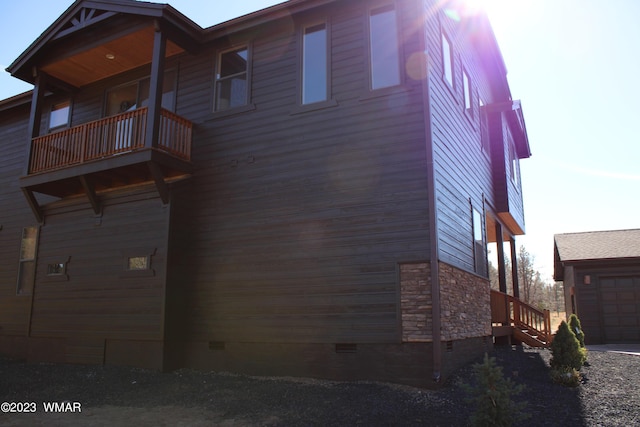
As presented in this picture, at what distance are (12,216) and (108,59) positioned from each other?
560cm

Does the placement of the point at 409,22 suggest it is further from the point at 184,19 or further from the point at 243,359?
the point at 243,359

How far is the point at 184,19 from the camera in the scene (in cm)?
1043

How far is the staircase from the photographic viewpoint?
523 inches

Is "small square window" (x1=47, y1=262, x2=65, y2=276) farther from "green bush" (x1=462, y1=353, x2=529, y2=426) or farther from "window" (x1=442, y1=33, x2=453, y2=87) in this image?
"green bush" (x1=462, y1=353, x2=529, y2=426)

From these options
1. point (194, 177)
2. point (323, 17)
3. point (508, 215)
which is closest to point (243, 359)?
point (194, 177)

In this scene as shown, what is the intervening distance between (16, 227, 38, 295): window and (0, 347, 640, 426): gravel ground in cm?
357

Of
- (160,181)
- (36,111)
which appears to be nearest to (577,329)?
(160,181)

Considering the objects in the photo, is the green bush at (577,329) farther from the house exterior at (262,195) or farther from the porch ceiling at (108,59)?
the porch ceiling at (108,59)

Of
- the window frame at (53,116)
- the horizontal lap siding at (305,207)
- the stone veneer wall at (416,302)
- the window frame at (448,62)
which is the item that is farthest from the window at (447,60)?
the window frame at (53,116)

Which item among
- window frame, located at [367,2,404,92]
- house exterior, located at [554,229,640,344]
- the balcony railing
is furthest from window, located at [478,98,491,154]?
the balcony railing

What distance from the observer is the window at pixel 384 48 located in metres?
9.21

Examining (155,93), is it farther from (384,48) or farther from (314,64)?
(384,48)

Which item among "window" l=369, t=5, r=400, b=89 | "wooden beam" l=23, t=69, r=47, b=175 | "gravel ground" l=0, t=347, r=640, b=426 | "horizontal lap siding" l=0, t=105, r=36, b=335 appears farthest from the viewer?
"horizontal lap siding" l=0, t=105, r=36, b=335

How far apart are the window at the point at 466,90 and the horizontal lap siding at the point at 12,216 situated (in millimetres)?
10925
